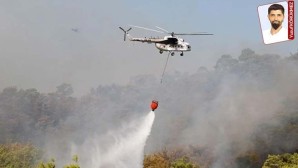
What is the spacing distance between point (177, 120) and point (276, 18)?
353 ft

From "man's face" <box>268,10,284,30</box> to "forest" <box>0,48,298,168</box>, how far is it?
27250 mm

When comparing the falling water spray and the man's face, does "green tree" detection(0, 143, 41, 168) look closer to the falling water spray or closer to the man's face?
the falling water spray

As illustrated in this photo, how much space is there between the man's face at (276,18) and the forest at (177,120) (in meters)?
27.3

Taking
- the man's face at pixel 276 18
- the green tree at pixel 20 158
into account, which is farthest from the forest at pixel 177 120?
the man's face at pixel 276 18

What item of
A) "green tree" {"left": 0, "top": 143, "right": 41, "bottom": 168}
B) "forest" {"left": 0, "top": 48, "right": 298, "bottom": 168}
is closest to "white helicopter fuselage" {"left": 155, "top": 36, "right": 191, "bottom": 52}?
"forest" {"left": 0, "top": 48, "right": 298, "bottom": 168}

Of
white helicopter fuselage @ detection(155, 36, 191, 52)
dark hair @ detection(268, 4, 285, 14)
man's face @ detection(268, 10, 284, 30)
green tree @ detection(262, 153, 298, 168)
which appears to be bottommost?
green tree @ detection(262, 153, 298, 168)

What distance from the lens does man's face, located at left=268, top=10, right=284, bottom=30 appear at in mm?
18172

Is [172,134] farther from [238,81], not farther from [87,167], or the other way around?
[87,167]

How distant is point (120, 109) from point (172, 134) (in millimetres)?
48962

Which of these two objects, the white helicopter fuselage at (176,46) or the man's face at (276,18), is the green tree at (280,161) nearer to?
the white helicopter fuselage at (176,46)

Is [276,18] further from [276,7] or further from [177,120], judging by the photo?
[177,120]

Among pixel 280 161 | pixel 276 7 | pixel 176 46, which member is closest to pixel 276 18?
pixel 276 7

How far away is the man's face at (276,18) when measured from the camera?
59.6 feet

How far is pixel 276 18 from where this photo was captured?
18.4m
